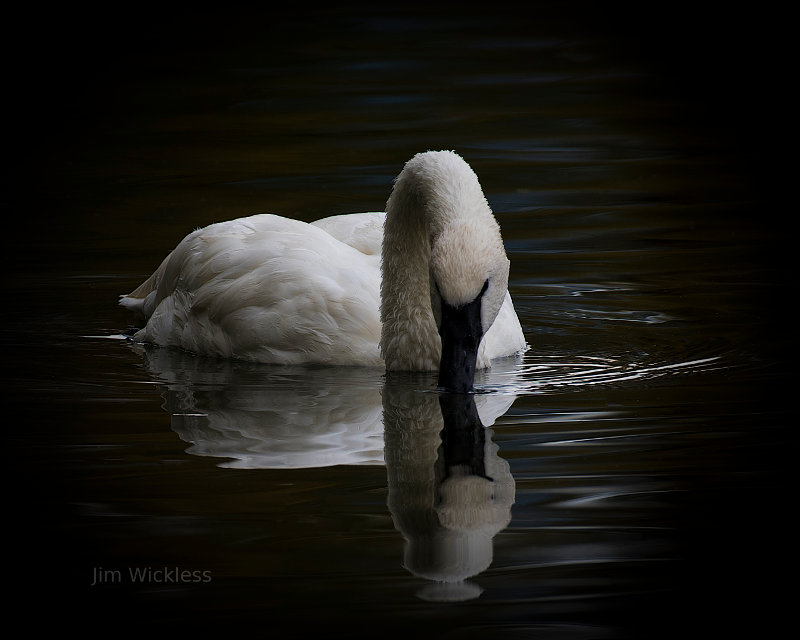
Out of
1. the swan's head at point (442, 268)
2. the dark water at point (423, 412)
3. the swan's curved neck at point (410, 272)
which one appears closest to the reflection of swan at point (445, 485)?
the dark water at point (423, 412)

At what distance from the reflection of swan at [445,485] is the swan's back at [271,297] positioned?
74 cm

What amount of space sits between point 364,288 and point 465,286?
63.9 inches

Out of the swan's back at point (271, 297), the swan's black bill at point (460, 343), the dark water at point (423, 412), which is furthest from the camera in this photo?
the swan's back at point (271, 297)

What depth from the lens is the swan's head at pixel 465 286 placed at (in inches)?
286

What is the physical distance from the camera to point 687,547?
222 inches

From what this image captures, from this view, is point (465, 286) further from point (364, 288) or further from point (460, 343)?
point (364, 288)

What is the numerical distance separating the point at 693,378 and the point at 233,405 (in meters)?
2.19

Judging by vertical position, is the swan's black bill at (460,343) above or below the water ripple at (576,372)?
above

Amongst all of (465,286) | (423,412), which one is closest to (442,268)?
(465,286)

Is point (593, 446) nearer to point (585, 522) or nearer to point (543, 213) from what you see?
point (585, 522)

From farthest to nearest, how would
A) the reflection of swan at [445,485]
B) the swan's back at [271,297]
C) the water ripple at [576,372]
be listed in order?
the swan's back at [271,297] → the water ripple at [576,372] → the reflection of swan at [445,485]

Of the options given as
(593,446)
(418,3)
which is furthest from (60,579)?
(418,3)

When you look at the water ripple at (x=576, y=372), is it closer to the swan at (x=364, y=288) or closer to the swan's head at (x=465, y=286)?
the swan at (x=364, y=288)

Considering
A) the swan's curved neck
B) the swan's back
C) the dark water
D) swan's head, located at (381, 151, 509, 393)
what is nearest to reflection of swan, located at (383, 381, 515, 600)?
the dark water
